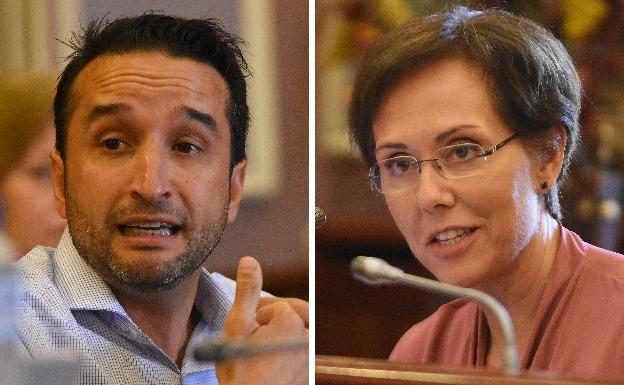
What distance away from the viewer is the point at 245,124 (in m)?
2.33

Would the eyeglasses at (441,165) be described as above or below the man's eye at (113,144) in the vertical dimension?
below

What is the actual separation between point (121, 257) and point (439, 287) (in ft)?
2.47

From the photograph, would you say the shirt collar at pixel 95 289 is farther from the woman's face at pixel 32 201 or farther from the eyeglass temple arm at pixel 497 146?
the eyeglass temple arm at pixel 497 146

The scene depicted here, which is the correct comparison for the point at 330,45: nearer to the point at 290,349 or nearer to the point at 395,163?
the point at 395,163

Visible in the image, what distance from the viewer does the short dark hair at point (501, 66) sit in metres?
2.21

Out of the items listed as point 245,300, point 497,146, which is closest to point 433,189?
point 497,146

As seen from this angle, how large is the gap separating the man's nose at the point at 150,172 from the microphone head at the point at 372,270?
0.51 meters

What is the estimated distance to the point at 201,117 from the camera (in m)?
2.26

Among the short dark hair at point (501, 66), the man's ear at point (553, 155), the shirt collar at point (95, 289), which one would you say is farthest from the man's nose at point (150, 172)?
the man's ear at point (553, 155)

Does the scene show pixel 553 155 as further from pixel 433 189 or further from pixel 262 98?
pixel 262 98

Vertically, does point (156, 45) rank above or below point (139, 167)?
above

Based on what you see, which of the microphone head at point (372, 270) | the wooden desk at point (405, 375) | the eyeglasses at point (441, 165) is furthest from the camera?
the microphone head at point (372, 270)

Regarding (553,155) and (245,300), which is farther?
Answer: (245,300)

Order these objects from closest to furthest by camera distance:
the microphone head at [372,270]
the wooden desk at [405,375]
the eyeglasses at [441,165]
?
the wooden desk at [405,375], the eyeglasses at [441,165], the microphone head at [372,270]
